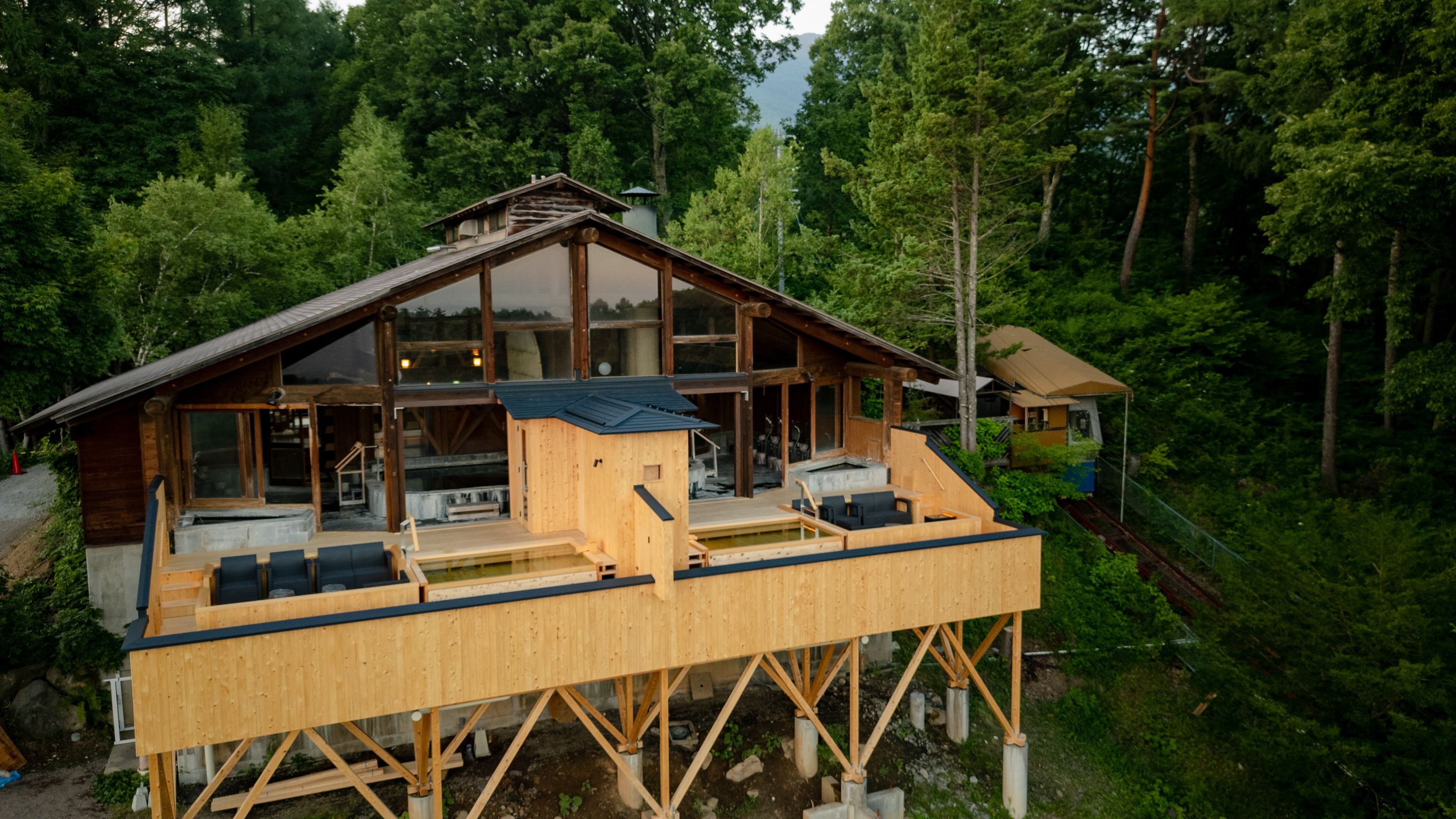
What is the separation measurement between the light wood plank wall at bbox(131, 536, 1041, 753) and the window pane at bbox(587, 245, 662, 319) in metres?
5.86

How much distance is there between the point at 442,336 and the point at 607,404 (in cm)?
332

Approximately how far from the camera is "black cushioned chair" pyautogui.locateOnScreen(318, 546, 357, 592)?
11.6 metres

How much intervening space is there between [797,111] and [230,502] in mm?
37467

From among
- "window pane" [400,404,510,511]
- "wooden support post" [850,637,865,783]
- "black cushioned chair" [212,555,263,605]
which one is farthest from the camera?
"window pane" [400,404,510,511]

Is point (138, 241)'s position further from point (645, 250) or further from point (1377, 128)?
point (1377, 128)

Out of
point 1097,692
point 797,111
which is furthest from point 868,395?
point 797,111

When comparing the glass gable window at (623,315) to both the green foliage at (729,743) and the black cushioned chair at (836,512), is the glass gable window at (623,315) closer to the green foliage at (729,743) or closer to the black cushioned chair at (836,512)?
the black cushioned chair at (836,512)

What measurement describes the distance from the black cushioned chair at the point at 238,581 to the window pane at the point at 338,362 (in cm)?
329

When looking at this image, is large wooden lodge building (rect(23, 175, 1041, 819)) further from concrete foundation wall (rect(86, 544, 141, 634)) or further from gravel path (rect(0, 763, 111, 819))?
gravel path (rect(0, 763, 111, 819))

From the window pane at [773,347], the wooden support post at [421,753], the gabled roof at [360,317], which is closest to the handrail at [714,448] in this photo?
the window pane at [773,347]

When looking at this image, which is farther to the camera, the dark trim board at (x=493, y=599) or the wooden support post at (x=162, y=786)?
the wooden support post at (x=162, y=786)

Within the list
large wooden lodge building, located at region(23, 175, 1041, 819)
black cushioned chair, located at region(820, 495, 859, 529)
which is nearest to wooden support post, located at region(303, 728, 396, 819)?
large wooden lodge building, located at region(23, 175, 1041, 819)

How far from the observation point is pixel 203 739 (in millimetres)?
8953

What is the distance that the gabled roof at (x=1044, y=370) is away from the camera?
22750 mm
